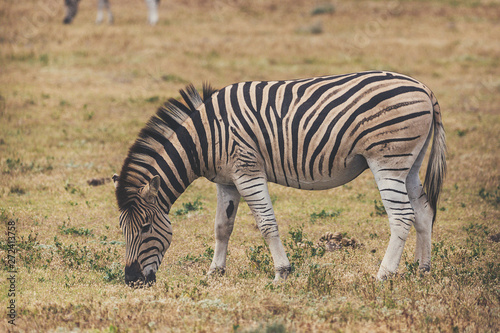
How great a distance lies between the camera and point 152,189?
7.50 metres

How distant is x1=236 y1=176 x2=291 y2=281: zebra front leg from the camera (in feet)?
25.7

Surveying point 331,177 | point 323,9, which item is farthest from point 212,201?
point 323,9

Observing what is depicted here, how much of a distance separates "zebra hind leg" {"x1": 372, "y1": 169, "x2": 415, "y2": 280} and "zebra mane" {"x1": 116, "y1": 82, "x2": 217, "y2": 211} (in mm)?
2602

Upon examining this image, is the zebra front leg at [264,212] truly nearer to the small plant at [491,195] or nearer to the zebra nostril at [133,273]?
the zebra nostril at [133,273]

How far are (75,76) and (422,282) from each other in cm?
1739

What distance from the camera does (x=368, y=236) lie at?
1064 centimetres

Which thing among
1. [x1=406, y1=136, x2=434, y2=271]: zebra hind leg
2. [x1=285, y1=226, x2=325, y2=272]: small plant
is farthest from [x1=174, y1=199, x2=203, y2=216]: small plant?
[x1=406, y1=136, x2=434, y2=271]: zebra hind leg

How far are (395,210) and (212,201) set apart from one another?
18.5ft

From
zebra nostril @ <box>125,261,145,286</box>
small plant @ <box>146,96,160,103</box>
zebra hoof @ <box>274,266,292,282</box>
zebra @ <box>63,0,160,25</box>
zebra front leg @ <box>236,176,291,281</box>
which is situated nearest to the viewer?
zebra nostril @ <box>125,261,145,286</box>

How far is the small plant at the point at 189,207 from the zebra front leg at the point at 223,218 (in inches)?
132

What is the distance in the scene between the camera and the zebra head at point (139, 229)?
7551 millimetres

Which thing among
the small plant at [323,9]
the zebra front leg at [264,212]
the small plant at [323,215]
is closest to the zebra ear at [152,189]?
the zebra front leg at [264,212]

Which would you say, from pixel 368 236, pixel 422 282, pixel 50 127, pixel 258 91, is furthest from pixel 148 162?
pixel 50 127

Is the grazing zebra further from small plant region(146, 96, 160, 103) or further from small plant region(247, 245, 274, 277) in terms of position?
small plant region(146, 96, 160, 103)
